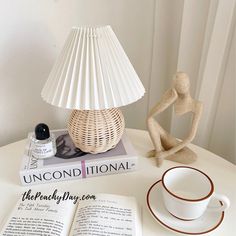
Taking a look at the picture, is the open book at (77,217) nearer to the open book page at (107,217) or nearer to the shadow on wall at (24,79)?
the open book page at (107,217)

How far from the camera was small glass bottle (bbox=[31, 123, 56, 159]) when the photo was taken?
25.5 inches

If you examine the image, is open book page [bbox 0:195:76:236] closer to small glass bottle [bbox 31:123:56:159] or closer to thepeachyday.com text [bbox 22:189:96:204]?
thepeachyday.com text [bbox 22:189:96:204]

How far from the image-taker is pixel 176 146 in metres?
0.69

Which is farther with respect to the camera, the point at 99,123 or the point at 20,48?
the point at 20,48

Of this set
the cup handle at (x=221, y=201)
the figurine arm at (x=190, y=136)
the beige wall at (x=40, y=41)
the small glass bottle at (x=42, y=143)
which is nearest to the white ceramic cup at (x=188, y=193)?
the cup handle at (x=221, y=201)

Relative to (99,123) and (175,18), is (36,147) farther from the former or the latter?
(175,18)

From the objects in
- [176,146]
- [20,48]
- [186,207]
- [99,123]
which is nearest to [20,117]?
[20,48]

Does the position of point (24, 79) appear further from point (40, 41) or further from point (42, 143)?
point (42, 143)

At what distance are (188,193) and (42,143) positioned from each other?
337 millimetres

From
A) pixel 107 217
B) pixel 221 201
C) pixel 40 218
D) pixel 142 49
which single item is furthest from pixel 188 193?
pixel 142 49

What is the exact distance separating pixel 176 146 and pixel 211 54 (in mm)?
249

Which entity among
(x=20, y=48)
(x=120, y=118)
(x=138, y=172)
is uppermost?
(x=20, y=48)

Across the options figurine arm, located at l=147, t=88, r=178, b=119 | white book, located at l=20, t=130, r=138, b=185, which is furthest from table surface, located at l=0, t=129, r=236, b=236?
figurine arm, located at l=147, t=88, r=178, b=119

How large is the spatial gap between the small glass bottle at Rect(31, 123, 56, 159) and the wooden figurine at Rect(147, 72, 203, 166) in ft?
0.78
